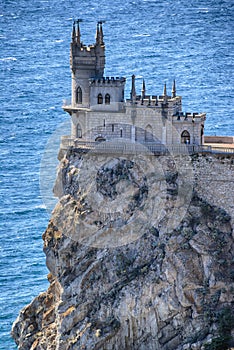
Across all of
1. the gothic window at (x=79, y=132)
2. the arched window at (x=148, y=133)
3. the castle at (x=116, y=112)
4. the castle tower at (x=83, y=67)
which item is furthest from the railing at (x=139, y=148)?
the castle tower at (x=83, y=67)

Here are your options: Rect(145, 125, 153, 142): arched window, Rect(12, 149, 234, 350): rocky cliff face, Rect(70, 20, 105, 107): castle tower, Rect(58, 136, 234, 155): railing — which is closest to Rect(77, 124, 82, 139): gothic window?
Rect(58, 136, 234, 155): railing

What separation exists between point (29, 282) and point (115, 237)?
995 inches

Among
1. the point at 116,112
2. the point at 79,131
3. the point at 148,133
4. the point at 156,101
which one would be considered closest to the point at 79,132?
the point at 79,131

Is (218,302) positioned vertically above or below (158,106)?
below

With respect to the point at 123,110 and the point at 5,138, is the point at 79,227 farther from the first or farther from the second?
the point at 5,138

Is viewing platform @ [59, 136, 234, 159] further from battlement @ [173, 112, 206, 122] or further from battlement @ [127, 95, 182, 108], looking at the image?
battlement @ [127, 95, 182, 108]

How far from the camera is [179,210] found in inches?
5418

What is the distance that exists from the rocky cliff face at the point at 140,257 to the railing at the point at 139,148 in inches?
24.0

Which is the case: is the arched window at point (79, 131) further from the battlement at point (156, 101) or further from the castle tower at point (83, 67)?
the battlement at point (156, 101)

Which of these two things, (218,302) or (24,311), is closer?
(218,302)

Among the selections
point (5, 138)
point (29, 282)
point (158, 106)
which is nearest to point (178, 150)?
point (158, 106)

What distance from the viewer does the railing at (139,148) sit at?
139 meters

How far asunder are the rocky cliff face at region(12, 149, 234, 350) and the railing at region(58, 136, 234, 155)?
61 cm

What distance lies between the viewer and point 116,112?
14162cm
